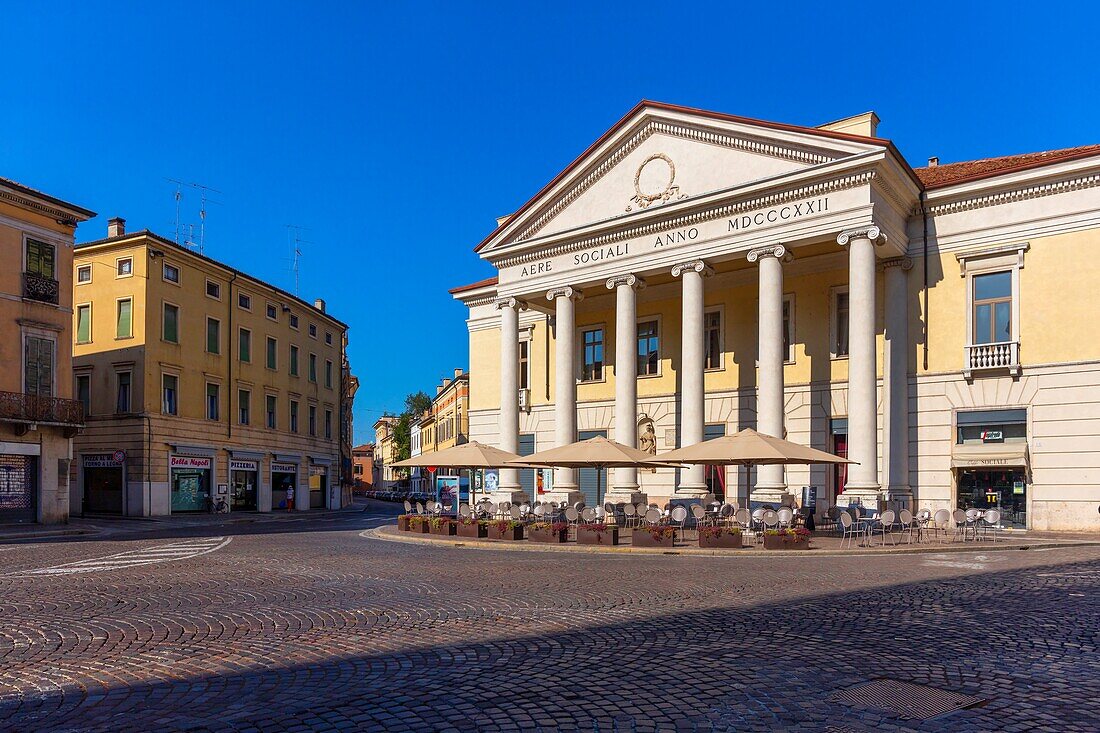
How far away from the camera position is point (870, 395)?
24641 millimetres

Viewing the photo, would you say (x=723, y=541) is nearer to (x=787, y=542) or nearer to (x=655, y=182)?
(x=787, y=542)

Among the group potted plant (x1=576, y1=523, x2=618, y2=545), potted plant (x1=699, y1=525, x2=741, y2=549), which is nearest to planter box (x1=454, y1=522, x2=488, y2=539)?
potted plant (x1=576, y1=523, x2=618, y2=545)

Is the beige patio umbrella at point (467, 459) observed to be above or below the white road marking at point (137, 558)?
above

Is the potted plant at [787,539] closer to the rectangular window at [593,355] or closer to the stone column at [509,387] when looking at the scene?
the stone column at [509,387]

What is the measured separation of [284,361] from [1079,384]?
37.9 meters

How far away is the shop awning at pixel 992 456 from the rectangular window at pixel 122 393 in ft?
107

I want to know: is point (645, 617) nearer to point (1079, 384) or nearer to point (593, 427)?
point (1079, 384)

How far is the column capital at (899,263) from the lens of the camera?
27.1 metres

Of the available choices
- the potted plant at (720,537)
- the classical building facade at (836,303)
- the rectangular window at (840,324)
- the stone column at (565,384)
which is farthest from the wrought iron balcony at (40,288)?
the rectangular window at (840,324)

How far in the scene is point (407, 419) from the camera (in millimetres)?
123875

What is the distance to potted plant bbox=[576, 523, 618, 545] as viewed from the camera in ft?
67.4

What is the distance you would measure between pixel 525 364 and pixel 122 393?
57.5 feet

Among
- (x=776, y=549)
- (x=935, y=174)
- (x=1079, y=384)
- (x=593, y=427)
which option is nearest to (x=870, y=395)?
(x=1079, y=384)

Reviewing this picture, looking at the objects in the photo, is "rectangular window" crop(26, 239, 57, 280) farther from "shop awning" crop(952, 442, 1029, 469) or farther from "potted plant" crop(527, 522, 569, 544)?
"shop awning" crop(952, 442, 1029, 469)
